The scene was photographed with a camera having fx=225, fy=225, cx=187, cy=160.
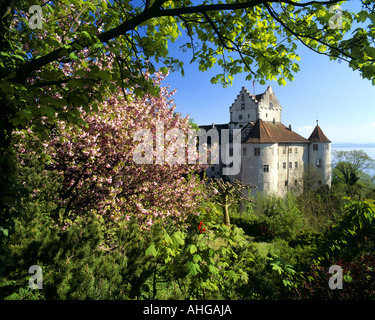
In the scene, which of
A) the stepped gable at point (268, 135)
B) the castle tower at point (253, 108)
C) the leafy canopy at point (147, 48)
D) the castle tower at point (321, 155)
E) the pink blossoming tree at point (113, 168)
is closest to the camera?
the leafy canopy at point (147, 48)

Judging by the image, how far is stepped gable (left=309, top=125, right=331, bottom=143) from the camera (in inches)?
1478

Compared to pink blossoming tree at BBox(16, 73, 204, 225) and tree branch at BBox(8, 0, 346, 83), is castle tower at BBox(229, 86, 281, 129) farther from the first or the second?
tree branch at BBox(8, 0, 346, 83)

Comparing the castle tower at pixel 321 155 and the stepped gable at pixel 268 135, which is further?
the castle tower at pixel 321 155

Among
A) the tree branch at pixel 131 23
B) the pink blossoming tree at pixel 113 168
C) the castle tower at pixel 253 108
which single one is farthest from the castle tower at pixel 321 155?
the tree branch at pixel 131 23

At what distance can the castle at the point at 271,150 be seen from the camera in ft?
103

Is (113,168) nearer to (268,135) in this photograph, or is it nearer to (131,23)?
(131,23)

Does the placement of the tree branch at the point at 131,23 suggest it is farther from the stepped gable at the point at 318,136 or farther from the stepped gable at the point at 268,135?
the stepped gable at the point at 318,136

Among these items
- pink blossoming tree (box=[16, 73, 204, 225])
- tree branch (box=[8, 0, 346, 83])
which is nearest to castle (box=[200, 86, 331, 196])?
pink blossoming tree (box=[16, 73, 204, 225])

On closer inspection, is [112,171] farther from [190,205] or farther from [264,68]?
[264,68]

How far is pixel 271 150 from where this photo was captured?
3148 cm

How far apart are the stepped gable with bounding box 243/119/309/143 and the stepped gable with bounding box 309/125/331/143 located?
2.11 metres

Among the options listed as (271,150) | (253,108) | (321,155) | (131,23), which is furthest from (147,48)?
(321,155)

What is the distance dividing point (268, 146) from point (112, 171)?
88.2 feet
